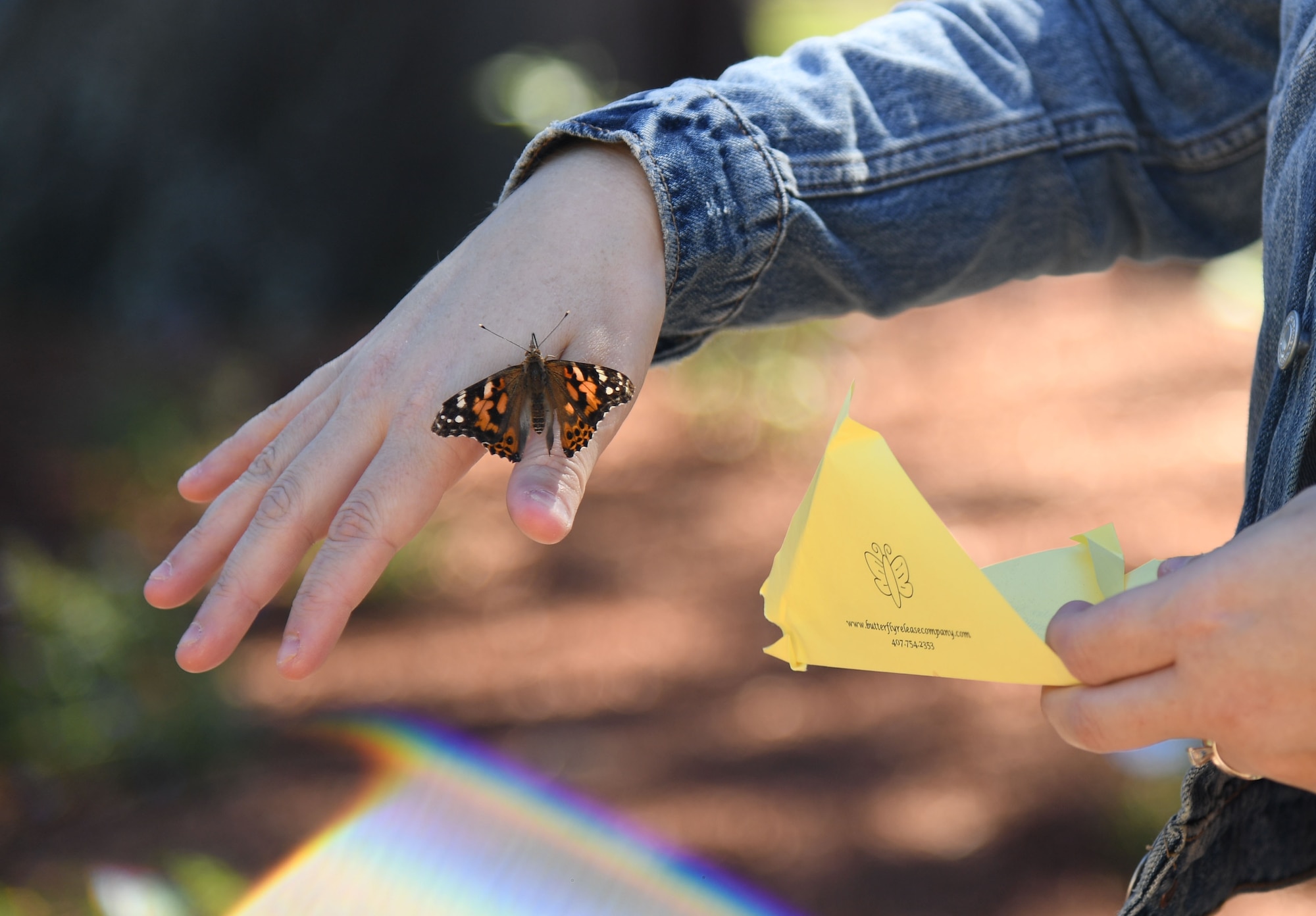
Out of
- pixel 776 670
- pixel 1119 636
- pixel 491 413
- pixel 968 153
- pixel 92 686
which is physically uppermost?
pixel 968 153

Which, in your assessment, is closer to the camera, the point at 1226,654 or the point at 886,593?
the point at 1226,654

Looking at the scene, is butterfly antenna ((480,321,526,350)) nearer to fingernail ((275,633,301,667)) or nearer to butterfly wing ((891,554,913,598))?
fingernail ((275,633,301,667))

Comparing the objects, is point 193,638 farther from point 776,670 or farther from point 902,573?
point 776,670

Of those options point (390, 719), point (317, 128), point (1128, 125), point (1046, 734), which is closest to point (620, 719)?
point (390, 719)

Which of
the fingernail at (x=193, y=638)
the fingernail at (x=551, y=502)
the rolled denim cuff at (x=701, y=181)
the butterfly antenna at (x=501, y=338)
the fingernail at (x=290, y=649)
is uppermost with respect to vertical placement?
the rolled denim cuff at (x=701, y=181)

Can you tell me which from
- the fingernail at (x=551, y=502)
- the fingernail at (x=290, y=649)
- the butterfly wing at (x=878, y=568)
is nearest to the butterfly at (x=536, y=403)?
the fingernail at (x=551, y=502)

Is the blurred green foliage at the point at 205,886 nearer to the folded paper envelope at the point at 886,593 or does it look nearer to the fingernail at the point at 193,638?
the fingernail at the point at 193,638

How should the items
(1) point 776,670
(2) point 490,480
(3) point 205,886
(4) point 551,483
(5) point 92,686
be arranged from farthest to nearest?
(2) point 490,480 → (1) point 776,670 → (5) point 92,686 → (3) point 205,886 → (4) point 551,483

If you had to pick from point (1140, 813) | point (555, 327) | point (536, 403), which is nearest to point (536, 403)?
point (536, 403)
